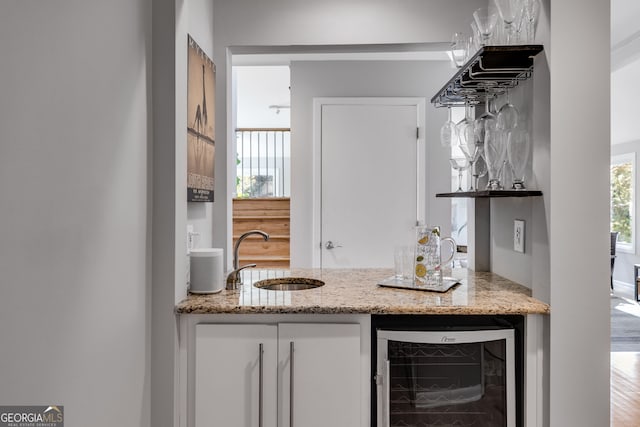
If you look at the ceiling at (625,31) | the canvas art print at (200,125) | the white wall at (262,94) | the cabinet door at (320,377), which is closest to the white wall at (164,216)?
the canvas art print at (200,125)

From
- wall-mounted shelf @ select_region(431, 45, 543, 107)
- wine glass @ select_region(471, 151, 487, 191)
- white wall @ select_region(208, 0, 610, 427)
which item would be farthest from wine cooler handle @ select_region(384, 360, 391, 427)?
wall-mounted shelf @ select_region(431, 45, 543, 107)

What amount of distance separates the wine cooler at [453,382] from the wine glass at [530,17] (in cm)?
110

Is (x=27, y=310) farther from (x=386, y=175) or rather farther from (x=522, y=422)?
(x=386, y=175)

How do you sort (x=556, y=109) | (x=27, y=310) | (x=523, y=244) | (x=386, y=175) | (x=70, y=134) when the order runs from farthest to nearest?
(x=386, y=175) < (x=523, y=244) < (x=556, y=109) < (x=70, y=134) < (x=27, y=310)

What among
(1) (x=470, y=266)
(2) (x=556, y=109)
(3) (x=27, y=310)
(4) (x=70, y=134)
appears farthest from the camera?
(1) (x=470, y=266)

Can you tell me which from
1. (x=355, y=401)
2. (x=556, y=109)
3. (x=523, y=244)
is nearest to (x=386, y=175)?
(x=523, y=244)

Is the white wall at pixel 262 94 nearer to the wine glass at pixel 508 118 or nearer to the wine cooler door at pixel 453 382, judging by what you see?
the wine glass at pixel 508 118

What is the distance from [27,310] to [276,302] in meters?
0.82

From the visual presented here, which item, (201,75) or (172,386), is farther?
(201,75)

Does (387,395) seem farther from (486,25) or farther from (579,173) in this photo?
(486,25)

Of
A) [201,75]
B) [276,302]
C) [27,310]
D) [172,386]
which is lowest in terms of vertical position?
[172,386]

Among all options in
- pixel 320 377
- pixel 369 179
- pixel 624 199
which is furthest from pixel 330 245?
pixel 624 199

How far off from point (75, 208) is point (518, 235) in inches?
63.6

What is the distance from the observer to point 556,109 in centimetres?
143
